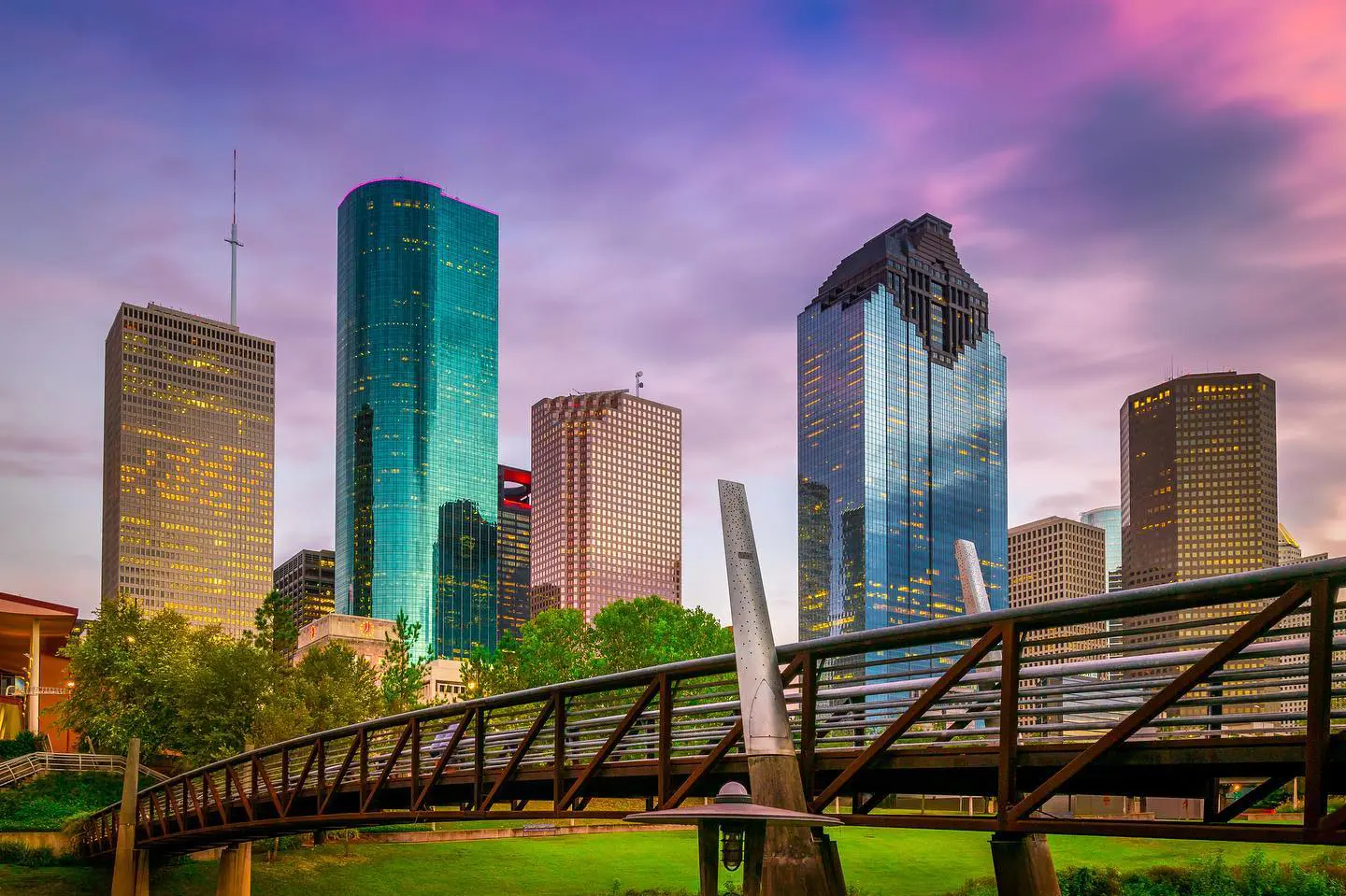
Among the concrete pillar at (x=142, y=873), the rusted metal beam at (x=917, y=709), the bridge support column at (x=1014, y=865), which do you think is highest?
the rusted metal beam at (x=917, y=709)

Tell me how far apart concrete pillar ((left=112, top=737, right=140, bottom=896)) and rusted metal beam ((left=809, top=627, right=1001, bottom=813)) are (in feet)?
103

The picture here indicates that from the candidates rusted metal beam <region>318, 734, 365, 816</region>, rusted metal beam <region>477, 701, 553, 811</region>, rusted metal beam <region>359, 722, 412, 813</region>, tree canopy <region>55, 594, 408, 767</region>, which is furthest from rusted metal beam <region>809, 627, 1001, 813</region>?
tree canopy <region>55, 594, 408, 767</region>

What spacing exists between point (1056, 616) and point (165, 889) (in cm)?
3958

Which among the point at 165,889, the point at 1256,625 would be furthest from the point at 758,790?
the point at 165,889

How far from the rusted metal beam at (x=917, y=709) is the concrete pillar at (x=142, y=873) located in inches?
1275

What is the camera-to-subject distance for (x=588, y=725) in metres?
26.2

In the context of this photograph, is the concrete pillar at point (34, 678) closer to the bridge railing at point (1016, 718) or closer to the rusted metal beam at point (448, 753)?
the bridge railing at point (1016, 718)

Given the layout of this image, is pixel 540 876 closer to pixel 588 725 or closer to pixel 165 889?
pixel 165 889

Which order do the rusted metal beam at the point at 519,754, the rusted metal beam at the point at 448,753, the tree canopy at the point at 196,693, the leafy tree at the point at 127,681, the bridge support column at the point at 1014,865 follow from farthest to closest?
the leafy tree at the point at 127,681
the tree canopy at the point at 196,693
the rusted metal beam at the point at 448,753
the rusted metal beam at the point at 519,754
the bridge support column at the point at 1014,865

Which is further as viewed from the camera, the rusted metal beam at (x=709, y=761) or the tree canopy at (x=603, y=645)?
the tree canopy at (x=603, y=645)

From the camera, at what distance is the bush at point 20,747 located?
68.3 m

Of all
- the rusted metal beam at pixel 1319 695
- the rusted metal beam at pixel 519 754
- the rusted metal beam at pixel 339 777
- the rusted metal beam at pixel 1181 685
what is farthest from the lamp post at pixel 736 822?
the rusted metal beam at pixel 339 777

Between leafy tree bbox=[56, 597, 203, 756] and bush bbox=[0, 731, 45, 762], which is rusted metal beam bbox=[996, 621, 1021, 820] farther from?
bush bbox=[0, 731, 45, 762]

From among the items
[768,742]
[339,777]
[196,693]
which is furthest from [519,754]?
[196,693]
